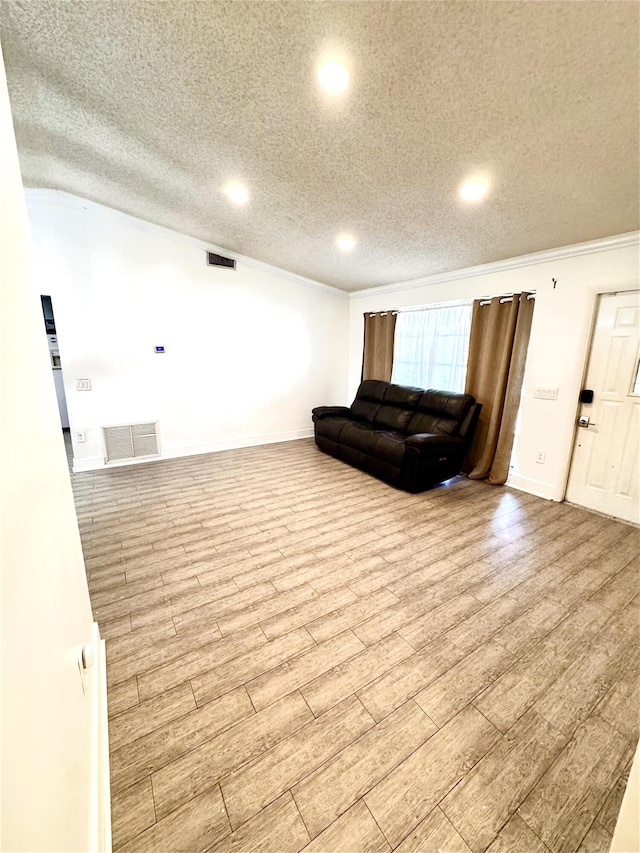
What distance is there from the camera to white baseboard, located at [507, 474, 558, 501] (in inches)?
130

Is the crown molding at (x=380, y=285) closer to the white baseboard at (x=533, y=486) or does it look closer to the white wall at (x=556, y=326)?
the white wall at (x=556, y=326)

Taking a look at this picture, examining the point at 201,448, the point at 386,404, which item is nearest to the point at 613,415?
the point at 386,404

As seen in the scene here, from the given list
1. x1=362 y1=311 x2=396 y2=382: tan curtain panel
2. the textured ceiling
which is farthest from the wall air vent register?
x1=362 y1=311 x2=396 y2=382: tan curtain panel

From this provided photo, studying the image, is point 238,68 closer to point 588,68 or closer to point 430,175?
point 430,175

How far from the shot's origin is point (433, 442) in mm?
3344

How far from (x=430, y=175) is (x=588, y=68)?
3.08ft

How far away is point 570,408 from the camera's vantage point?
3133 mm

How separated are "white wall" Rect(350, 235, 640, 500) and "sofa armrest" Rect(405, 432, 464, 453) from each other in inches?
28.6

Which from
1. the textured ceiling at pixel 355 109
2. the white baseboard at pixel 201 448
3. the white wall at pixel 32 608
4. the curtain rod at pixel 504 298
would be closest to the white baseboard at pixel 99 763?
A: the white wall at pixel 32 608

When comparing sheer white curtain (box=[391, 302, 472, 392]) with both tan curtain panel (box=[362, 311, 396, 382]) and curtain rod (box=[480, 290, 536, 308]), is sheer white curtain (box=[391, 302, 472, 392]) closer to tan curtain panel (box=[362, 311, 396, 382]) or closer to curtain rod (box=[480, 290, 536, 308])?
tan curtain panel (box=[362, 311, 396, 382])

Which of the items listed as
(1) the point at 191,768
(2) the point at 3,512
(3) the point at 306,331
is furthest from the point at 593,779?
(3) the point at 306,331

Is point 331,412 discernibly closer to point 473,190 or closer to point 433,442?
point 433,442

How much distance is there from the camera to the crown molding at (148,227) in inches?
136

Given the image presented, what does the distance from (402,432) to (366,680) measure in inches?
119
